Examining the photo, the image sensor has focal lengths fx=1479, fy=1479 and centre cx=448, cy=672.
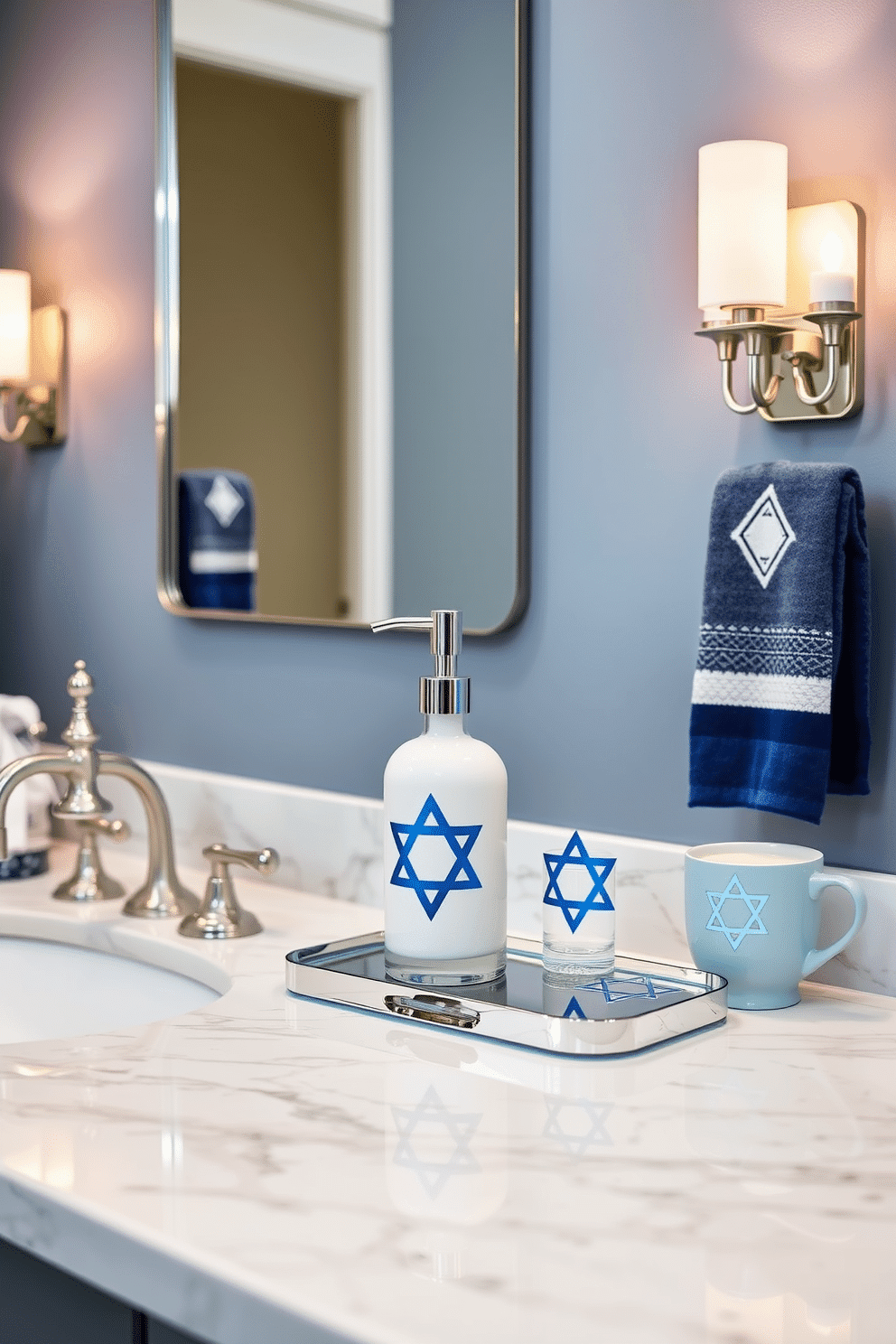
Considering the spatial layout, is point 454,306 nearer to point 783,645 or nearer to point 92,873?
point 783,645

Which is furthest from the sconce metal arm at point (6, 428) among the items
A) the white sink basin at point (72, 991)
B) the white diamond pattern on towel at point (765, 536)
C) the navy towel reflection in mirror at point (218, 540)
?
the white diamond pattern on towel at point (765, 536)

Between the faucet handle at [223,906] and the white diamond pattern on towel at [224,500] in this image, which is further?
the white diamond pattern on towel at [224,500]

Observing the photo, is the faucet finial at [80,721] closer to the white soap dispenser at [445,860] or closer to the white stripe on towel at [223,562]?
the white stripe on towel at [223,562]

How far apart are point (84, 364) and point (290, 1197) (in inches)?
52.7

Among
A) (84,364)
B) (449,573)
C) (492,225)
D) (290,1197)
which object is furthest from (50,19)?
(290,1197)

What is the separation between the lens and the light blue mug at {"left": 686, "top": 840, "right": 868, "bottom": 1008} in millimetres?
1050

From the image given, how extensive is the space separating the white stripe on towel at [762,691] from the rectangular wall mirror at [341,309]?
0.84 feet

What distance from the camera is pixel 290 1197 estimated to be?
29.9 inches

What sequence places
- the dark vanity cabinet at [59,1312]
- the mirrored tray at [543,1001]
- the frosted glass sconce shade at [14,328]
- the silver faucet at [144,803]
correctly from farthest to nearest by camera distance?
1. the frosted glass sconce shade at [14,328]
2. the silver faucet at [144,803]
3. the mirrored tray at [543,1001]
4. the dark vanity cabinet at [59,1312]

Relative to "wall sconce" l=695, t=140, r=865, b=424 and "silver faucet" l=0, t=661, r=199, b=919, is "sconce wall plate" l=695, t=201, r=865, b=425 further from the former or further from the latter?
"silver faucet" l=0, t=661, r=199, b=919

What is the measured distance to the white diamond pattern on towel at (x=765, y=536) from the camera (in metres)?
1.10

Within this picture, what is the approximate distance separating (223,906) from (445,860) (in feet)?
1.09

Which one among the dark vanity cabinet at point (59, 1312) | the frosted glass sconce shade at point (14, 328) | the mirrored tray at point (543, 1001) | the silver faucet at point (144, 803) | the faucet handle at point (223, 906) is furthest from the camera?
the frosted glass sconce shade at point (14, 328)

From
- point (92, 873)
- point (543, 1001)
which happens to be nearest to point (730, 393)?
point (543, 1001)
